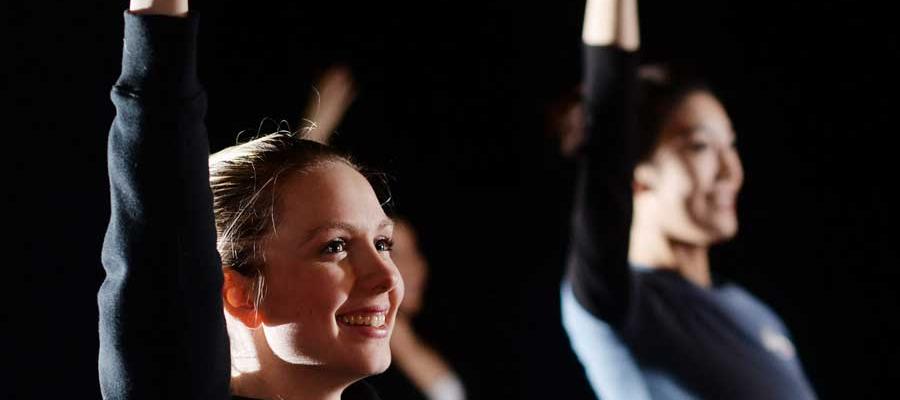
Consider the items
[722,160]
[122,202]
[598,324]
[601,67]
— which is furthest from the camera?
[722,160]

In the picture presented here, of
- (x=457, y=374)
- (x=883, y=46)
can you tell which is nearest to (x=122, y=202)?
(x=457, y=374)

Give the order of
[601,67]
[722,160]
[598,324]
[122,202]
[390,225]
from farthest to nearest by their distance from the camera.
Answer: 1. [722,160]
2. [598,324]
3. [601,67]
4. [390,225]
5. [122,202]

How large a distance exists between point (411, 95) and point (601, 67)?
1.09 meters

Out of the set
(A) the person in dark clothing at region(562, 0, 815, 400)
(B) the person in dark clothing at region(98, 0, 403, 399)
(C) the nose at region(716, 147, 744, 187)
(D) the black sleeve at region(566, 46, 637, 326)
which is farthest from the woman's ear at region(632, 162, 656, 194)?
(B) the person in dark clothing at region(98, 0, 403, 399)

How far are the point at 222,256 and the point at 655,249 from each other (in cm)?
100

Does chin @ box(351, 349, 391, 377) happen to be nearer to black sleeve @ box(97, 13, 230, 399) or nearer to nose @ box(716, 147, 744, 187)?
black sleeve @ box(97, 13, 230, 399)

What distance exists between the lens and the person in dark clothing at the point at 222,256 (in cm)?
85

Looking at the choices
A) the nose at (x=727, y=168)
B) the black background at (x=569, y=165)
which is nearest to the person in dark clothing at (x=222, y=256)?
the nose at (x=727, y=168)

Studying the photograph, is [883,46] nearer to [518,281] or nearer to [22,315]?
[518,281]

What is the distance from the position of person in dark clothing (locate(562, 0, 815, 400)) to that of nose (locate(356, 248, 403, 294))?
46 centimetres

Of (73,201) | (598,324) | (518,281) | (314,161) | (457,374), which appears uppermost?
(314,161)

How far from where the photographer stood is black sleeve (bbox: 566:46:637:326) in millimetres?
1439

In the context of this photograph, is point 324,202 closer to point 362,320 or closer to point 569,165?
point 362,320

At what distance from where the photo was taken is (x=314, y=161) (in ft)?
3.60
